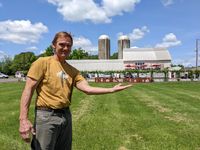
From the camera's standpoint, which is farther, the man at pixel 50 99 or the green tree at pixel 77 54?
the green tree at pixel 77 54

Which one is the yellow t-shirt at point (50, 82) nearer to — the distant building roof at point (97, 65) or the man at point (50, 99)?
the man at point (50, 99)

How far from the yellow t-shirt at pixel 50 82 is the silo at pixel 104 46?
16474cm

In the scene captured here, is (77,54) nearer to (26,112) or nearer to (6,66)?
(6,66)

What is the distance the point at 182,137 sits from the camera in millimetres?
9969

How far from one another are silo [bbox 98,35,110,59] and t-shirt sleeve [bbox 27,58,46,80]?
164840mm

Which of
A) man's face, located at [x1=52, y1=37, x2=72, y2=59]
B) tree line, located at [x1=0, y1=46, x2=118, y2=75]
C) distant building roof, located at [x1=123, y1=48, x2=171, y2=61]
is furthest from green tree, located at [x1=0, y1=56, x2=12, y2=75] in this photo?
man's face, located at [x1=52, y1=37, x2=72, y2=59]

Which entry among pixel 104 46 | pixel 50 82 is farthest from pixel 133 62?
pixel 50 82

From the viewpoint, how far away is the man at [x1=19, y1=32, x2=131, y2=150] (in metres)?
4.55

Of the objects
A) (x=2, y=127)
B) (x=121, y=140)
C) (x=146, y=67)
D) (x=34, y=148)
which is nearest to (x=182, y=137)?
(x=121, y=140)

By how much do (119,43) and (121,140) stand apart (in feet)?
541

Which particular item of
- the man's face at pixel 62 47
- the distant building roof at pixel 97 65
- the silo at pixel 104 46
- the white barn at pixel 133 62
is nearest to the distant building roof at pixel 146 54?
the white barn at pixel 133 62

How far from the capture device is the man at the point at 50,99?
14.9 ft

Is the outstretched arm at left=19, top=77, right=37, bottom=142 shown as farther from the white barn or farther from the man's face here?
the white barn

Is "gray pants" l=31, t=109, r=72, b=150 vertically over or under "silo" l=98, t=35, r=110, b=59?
under
